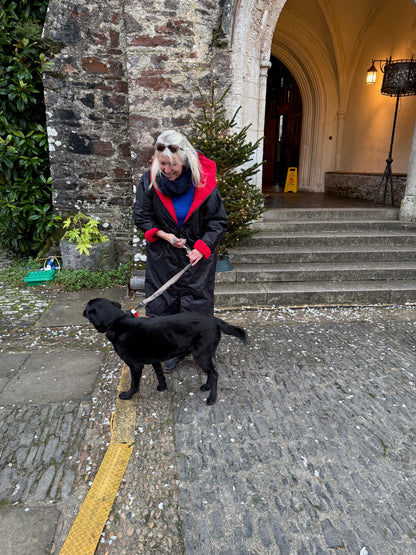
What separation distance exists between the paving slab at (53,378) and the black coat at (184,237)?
0.86 m

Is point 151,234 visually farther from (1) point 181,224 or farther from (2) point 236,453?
(2) point 236,453

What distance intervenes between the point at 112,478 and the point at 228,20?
5.41 m

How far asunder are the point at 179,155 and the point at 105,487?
217cm

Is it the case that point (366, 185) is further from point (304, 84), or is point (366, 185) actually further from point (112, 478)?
point (112, 478)

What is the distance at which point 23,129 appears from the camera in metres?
5.77

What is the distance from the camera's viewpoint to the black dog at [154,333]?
7.69 feet

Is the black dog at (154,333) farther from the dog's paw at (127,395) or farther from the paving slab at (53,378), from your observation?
the paving slab at (53,378)

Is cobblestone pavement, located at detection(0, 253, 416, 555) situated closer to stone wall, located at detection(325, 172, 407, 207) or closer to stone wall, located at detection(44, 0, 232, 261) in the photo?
stone wall, located at detection(44, 0, 232, 261)

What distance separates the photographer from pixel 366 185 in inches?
331

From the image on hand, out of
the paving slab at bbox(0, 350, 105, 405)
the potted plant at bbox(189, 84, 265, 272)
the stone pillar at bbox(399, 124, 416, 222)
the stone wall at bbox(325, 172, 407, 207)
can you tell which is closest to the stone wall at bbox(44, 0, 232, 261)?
the potted plant at bbox(189, 84, 265, 272)

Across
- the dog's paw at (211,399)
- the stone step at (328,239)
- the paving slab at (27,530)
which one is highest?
the stone step at (328,239)

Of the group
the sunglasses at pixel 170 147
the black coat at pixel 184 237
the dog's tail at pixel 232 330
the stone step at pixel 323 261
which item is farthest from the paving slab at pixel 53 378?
the sunglasses at pixel 170 147

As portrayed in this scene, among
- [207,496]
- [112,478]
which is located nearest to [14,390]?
[112,478]

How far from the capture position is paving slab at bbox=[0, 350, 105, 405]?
2.85 meters
